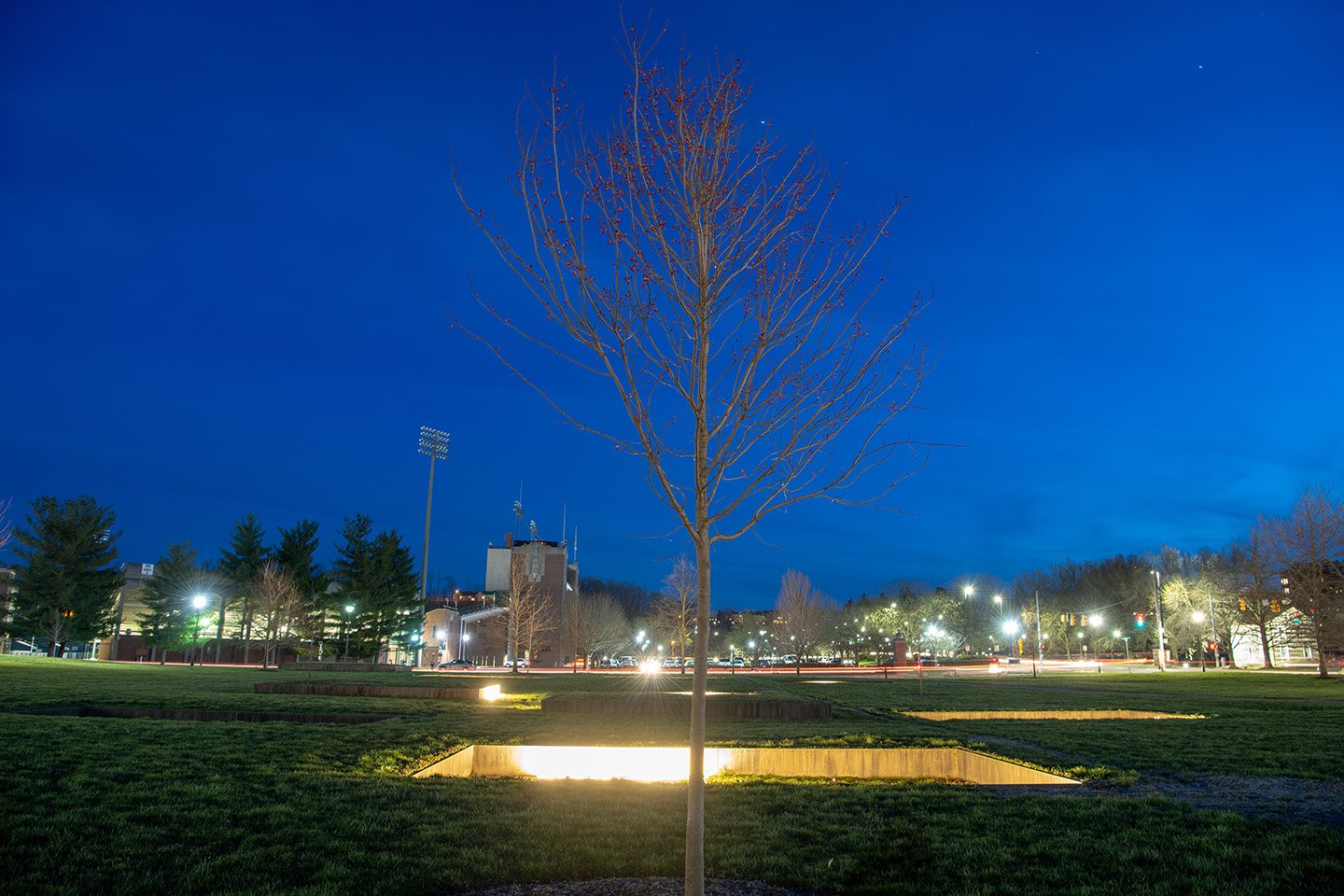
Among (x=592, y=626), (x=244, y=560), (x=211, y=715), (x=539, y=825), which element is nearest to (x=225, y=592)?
(x=244, y=560)

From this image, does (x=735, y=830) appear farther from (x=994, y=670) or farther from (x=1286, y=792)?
(x=994, y=670)

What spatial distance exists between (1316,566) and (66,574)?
242 ft

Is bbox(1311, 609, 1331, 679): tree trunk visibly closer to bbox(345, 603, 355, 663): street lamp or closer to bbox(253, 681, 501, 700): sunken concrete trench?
bbox(253, 681, 501, 700): sunken concrete trench

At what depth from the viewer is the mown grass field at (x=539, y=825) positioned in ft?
21.6

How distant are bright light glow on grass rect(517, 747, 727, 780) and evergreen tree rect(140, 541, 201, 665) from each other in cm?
5548

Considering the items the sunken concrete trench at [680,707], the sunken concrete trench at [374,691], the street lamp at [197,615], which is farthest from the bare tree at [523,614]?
the sunken concrete trench at [680,707]

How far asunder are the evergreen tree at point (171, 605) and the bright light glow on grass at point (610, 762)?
55.5 m

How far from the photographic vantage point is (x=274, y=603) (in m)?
51.6

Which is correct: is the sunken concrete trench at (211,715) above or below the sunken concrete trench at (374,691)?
above

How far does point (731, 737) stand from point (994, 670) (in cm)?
5074

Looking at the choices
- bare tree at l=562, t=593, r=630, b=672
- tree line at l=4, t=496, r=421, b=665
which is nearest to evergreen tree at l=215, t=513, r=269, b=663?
tree line at l=4, t=496, r=421, b=665

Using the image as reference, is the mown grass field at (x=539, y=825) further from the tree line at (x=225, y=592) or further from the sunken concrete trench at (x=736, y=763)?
the tree line at (x=225, y=592)

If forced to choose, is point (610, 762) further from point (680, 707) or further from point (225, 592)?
point (225, 592)

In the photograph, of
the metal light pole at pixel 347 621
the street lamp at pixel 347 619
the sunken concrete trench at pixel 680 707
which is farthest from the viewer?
the metal light pole at pixel 347 621
